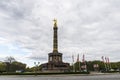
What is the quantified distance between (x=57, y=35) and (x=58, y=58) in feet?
38.0

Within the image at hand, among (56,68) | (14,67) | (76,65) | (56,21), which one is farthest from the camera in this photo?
(14,67)

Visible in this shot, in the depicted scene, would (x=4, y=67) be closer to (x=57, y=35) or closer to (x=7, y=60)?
(x=7, y=60)

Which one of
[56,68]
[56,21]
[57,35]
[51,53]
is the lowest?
[56,68]

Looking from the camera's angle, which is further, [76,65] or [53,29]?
[76,65]

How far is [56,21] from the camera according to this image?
127 metres

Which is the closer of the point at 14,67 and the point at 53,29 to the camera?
the point at 53,29

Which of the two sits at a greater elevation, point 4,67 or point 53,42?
point 53,42

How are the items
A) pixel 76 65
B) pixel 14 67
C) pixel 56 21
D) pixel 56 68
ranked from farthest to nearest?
pixel 14 67, pixel 76 65, pixel 56 21, pixel 56 68

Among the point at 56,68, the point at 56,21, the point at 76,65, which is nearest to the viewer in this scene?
the point at 56,68

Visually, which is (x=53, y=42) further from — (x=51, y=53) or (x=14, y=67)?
(x=14, y=67)

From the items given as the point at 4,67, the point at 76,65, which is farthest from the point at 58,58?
the point at 4,67

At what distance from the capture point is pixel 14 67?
163875 mm

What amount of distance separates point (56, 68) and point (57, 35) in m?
16.6

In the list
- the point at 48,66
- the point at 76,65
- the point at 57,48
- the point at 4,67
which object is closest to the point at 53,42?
the point at 57,48
